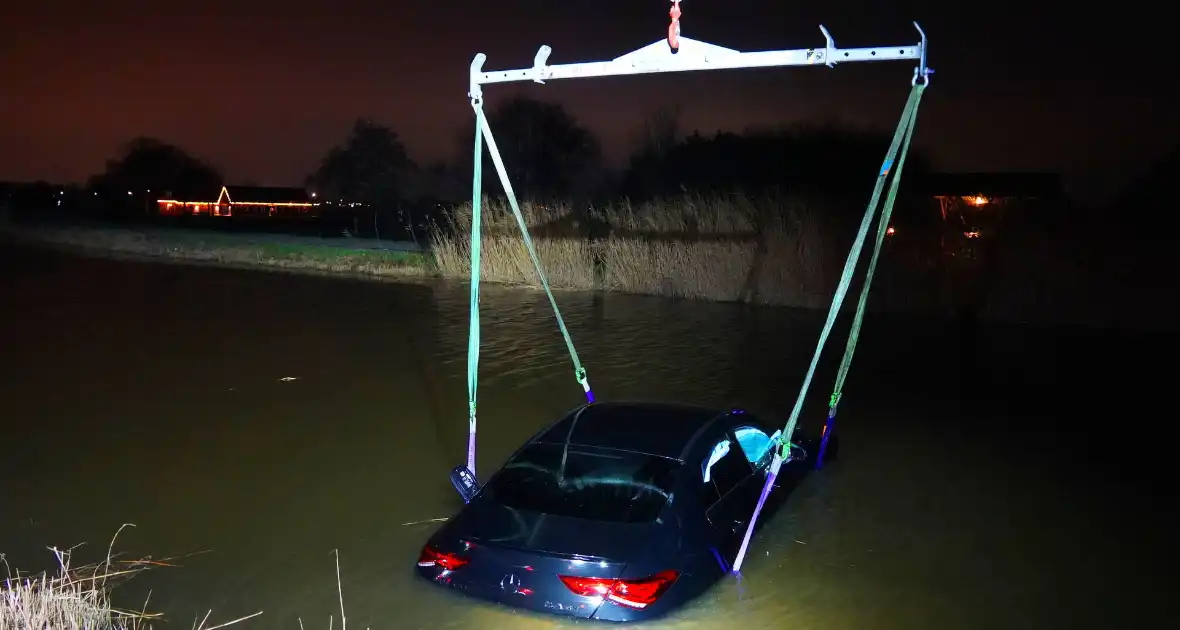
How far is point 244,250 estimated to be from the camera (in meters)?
37.3

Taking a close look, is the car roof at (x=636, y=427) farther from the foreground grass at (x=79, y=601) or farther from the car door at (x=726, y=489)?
the foreground grass at (x=79, y=601)

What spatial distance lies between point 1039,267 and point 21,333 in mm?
20938

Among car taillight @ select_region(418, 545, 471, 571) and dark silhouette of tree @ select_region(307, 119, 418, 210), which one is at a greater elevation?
dark silhouette of tree @ select_region(307, 119, 418, 210)

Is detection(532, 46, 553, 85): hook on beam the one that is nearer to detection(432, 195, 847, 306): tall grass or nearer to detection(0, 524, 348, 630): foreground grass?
detection(0, 524, 348, 630): foreground grass

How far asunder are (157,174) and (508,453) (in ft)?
418

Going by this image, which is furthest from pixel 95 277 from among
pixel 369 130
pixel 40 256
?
pixel 369 130

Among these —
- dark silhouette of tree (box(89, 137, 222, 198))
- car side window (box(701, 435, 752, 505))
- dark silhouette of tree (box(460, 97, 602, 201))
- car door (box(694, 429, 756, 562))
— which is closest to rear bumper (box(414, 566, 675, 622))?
car door (box(694, 429, 756, 562))

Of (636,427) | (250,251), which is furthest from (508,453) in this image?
(250,251)

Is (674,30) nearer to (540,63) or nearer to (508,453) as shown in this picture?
(540,63)

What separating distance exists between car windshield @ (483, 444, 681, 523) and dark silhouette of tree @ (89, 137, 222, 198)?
12232 centimetres

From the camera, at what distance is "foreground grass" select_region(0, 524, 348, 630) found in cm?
486

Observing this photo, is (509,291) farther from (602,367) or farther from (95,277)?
(95,277)

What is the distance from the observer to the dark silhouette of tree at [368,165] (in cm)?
9106

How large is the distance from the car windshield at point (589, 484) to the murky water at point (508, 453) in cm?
72
